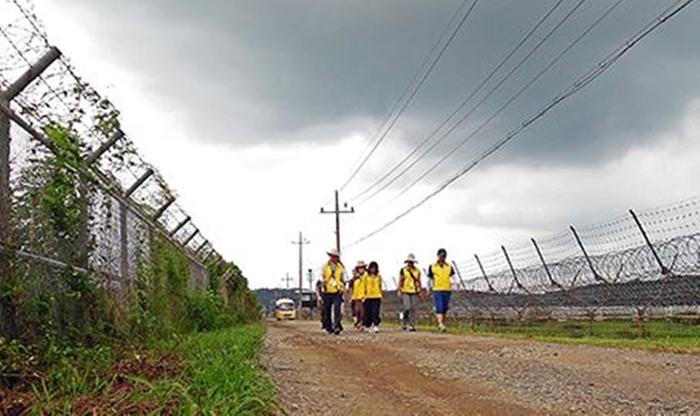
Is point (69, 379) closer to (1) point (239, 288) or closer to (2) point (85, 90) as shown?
(2) point (85, 90)

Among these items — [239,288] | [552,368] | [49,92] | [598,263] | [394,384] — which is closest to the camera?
[49,92]

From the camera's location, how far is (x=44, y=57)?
5793 mm

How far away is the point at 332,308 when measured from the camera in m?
16.4

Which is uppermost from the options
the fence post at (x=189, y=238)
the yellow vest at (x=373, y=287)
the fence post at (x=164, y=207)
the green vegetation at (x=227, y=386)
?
the fence post at (x=189, y=238)

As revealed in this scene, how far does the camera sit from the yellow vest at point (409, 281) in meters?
17.1

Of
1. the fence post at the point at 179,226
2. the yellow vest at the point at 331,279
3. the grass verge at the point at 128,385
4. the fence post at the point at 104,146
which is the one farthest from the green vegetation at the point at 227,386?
the yellow vest at the point at 331,279

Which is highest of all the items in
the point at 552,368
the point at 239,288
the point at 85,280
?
the point at 239,288

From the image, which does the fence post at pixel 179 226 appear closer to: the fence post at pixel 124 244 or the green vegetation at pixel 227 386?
the fence post at pixel 124 244

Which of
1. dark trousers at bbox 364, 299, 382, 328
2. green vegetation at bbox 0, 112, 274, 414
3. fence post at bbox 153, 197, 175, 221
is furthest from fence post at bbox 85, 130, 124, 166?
dark trousers at bbox 364, 299, 382, 328

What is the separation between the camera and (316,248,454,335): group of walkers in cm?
1611

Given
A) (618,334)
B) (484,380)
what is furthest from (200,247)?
(484,380)

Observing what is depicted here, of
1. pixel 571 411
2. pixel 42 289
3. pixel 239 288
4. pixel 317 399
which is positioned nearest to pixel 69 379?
pixel 42 289

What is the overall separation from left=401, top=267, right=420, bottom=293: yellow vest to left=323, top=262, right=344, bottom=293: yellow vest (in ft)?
5.11

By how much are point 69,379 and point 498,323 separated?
15.8 metres
